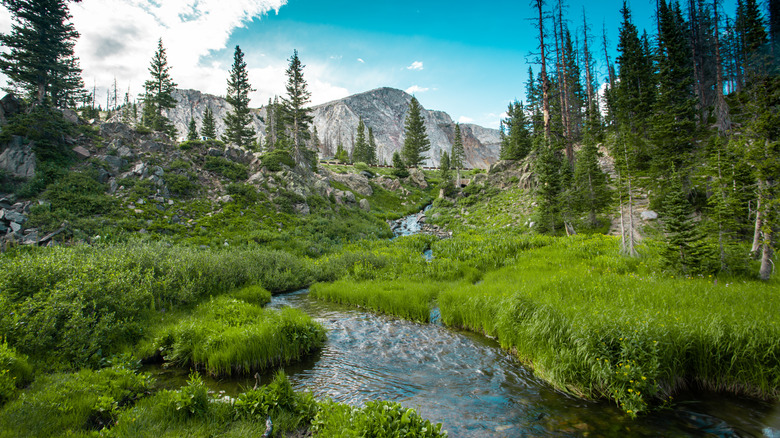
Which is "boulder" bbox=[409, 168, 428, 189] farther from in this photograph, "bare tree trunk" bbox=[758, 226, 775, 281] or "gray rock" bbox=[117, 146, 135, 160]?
"bare tree trunk" bbox=[758, 226, 775, 281]

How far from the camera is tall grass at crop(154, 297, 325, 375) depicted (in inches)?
300

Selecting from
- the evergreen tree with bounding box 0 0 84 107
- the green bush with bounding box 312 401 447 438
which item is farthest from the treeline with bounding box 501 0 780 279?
the evergreen tree with bounding box 0 0 84 107

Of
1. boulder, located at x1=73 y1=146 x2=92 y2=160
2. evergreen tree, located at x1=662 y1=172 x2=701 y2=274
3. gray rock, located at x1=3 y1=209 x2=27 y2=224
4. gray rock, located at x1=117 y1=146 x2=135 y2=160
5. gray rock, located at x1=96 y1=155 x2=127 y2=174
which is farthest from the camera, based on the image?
gray rock, located at x1=117 y1=146 x2=135 y2=160

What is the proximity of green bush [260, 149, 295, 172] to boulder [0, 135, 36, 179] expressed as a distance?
55.8ft

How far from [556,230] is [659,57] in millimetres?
22632

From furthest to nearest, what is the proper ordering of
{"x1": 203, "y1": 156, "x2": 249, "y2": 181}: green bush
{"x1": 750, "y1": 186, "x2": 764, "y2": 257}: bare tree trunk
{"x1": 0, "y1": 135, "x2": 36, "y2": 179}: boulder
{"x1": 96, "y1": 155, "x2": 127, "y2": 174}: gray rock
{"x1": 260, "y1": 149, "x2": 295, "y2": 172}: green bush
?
{"x1": 260, "y1": 149, "x2": 295, "y2": 172}: green bush < {"x1": 203, "y1": 156, "x2": 249, "y2": 181}: green bush < {"x1": 96, "y1": 155, "x2": 127, "y2": 174}: gray rock < {"x1": 0, "y1": 135, "x2": 36, "y2": 179}: boulder < {"x1": 750, "y1": 186, "x2": 764, "y2": 257}: bare tree trunk

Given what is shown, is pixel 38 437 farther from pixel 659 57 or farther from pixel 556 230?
pixel 659 57

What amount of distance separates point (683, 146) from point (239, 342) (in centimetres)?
2994

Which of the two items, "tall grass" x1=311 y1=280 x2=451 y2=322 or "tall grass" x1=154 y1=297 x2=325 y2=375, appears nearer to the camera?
"tall grass" x1=154 y1=297 x2=325 y2=375

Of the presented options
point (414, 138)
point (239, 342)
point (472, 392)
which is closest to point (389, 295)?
point (239, 342)

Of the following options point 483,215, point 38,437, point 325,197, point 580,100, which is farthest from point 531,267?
point 580,100

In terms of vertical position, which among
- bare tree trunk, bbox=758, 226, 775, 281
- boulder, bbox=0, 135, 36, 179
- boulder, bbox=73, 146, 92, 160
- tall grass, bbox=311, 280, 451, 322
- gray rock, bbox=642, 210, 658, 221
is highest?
boulder, bbox=73, 146, 92, 160

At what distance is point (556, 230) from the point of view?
78.9ft

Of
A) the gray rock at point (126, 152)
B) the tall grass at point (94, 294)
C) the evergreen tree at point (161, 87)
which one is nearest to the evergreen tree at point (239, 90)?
the evergreen tree at point (161, 87)
